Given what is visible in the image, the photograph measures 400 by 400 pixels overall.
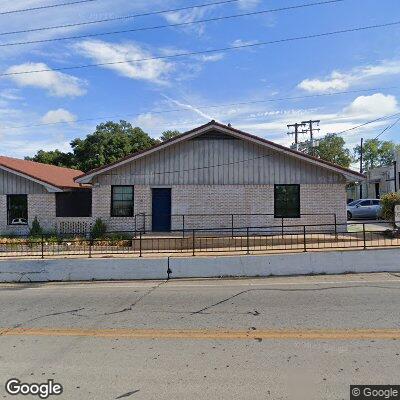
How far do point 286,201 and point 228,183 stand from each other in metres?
2.75

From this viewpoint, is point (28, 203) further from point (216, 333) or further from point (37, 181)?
point (216, 333)

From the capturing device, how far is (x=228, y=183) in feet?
65.1

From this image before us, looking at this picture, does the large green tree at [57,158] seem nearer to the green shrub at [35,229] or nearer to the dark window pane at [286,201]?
the green shrub at [35,229]

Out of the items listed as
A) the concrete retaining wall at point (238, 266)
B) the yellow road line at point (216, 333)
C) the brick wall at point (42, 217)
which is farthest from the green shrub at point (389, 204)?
the brick wall at point (42, 217)

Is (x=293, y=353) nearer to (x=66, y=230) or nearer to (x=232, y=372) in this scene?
(x=232, y=372)

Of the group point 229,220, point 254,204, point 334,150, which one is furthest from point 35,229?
point 334,150

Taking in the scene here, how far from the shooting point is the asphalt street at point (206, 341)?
473 cm

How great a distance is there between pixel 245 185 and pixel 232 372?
15.1 m

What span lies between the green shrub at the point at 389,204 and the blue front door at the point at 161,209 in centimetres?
945

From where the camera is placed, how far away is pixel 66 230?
2061 cm

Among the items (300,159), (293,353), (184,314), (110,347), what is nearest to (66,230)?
(300,159)

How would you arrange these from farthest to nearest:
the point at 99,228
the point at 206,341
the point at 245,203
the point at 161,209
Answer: the point at 161,209 → the point at 99,228 → the point at 245,203 → the point at 206,341

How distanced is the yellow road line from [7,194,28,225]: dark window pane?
15237 mm

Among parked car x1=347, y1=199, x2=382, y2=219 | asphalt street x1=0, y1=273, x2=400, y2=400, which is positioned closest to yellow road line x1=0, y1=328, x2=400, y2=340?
asphalt street x1=0, y1=273, x2=400, y2=400
